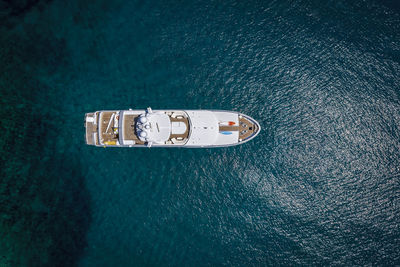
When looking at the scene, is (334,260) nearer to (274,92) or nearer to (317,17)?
(274,92)


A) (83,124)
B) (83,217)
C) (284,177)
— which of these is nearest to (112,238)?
(83,217)

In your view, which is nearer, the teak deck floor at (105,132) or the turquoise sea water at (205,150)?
the teak deck floor at (105,132)

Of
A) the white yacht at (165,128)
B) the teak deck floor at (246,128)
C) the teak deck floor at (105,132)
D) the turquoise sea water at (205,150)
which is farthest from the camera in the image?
the teak deck floor at (246,128)

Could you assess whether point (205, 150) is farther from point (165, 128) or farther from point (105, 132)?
point (105, 132)

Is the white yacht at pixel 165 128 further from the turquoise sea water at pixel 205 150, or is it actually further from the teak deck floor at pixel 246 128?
the turquoise sea water at pixel 205 150

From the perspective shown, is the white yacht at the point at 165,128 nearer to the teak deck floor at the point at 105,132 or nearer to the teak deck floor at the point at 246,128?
the teak deck floor at the point at 105,132

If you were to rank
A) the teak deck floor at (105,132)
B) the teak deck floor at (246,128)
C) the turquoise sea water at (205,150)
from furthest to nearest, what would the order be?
the teak deck floor at (246,128)
the turquoise sea water at (205,150)
the teak deck floor at (105,132)

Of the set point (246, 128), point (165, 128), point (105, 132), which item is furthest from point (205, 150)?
point (105, 132)

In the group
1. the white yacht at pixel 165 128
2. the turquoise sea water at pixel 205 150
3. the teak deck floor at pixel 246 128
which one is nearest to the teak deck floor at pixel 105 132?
the white yacht at pixel 165 128
